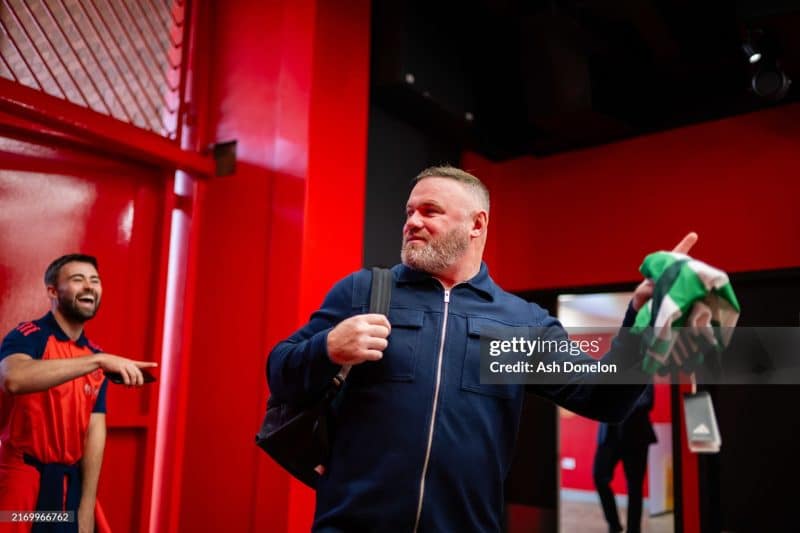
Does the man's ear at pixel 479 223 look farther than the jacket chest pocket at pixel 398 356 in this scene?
Yes

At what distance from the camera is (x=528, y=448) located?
4.55m

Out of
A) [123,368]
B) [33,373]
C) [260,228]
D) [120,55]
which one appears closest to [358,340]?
[123,368]

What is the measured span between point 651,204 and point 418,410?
10.1 ft

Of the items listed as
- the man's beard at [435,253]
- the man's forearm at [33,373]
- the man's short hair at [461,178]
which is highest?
the man's short hair at [461,178]

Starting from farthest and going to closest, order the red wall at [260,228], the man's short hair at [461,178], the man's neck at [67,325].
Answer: the red wall at [260,228], the man's neck at [67,325], the man's short hair at [461,178]

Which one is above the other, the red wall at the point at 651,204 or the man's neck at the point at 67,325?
A: the red wall at the point at 651,204

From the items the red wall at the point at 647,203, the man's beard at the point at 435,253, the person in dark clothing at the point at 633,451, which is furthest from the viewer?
the person in dark clothing at the point at 633,451

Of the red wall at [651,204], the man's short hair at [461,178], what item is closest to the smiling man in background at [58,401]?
the man's short hair at [461,178]

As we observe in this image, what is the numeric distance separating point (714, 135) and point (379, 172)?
203 cm

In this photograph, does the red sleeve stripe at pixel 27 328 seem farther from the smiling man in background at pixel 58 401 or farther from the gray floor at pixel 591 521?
the gray floor at pixel 591 521

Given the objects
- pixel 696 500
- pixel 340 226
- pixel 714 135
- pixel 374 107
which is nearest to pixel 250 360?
pixel 340 226

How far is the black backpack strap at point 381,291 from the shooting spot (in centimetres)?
174

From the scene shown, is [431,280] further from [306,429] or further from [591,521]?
[591,521]

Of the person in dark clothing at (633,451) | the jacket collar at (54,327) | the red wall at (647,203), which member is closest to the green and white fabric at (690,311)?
the jacket collar at (54,327)
